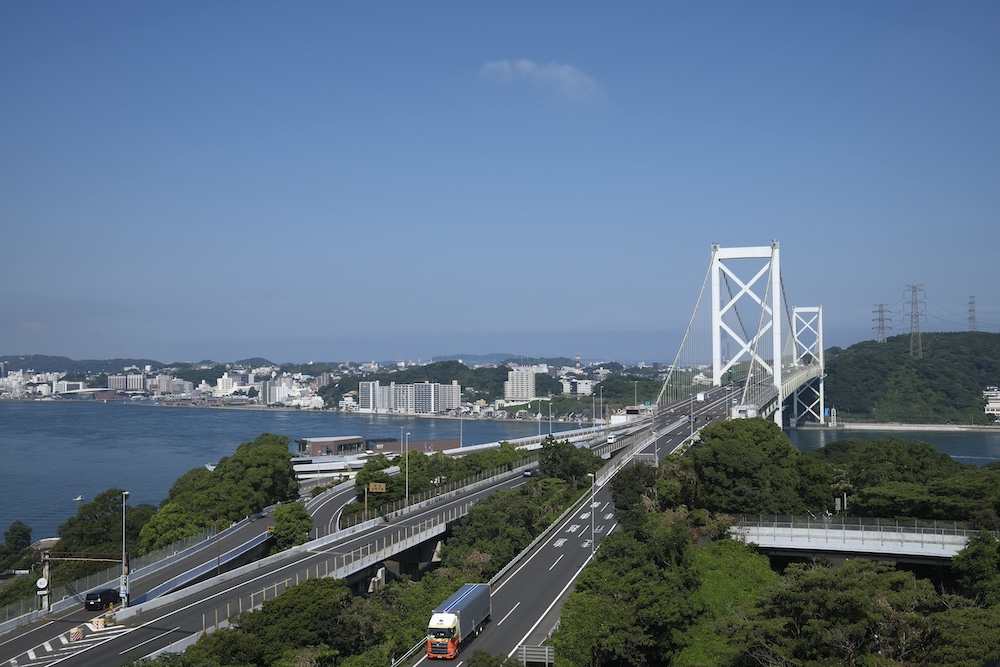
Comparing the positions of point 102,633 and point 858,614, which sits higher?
point 858,614

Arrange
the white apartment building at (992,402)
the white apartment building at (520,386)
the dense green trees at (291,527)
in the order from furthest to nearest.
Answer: the white apartment building at (520,386) → the white apartment building at (992,402) → the dense green trees at (291,527)

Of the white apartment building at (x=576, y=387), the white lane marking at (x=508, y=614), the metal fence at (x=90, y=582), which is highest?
the white apartment building at (x=576, y=387)

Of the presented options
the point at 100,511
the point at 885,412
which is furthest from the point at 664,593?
the point at 885,412

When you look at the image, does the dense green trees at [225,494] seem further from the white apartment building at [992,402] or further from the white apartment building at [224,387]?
the white apartment building at [224,387]

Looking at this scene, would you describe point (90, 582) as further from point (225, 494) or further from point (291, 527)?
point (225, 494)

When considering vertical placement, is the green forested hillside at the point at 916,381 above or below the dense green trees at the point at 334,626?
above

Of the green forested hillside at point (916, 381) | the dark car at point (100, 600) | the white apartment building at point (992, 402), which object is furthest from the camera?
the green forested hillside at point (916, 381)

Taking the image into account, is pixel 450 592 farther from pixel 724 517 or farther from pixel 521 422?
pixel 521 422

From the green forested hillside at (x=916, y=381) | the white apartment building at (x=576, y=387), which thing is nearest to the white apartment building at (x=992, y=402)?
the green forested hillside at (x=916, y=381)
